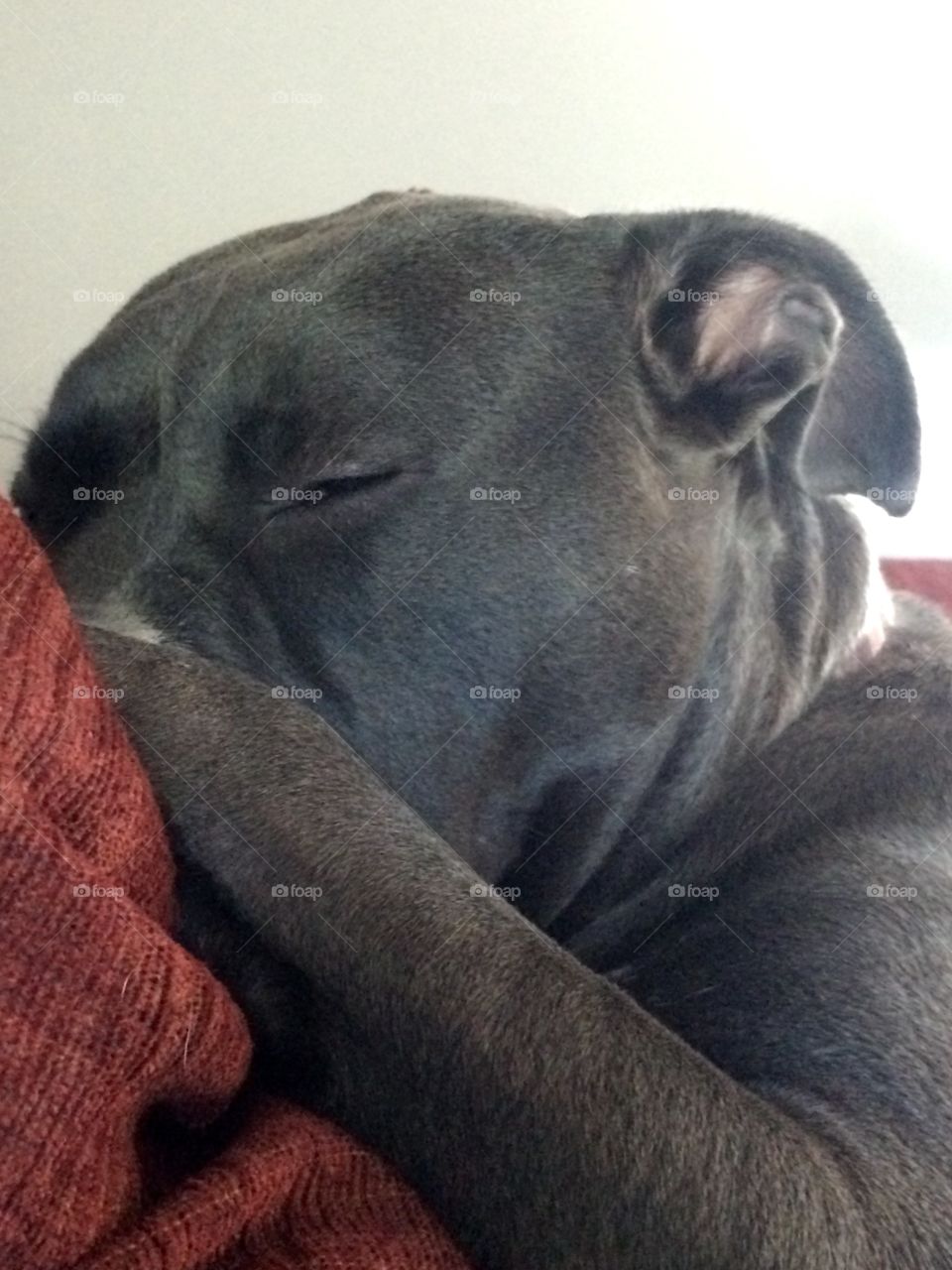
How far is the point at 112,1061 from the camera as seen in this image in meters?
0.60

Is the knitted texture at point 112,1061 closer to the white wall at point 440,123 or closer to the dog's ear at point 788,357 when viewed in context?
the dog's ear at point 788,357

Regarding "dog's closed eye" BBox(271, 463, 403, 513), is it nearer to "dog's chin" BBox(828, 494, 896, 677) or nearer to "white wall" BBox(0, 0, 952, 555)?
"dog's chin" BBox(828, 494, 896, 677)

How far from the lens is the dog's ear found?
1278mm

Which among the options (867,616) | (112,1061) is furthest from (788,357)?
(112,1061)

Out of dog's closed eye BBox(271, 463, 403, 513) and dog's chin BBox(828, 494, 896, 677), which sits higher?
dog's closed eye BBox(271, 463, 403, 513)

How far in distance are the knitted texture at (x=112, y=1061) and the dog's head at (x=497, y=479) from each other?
1.25 feet

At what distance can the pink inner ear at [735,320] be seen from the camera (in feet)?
4.27

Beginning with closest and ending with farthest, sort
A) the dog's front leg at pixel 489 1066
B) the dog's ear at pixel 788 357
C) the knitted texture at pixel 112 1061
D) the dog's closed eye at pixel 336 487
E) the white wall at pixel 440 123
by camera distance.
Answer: the knitted texture at pixel 112 1061 < the dog's front leg at pixel 489 1066 < the dog's closed eye at pixel 336 487 < the dog's ear at pixel 788 357 < the white wall at pixel 440 123

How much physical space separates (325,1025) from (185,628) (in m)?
0.39

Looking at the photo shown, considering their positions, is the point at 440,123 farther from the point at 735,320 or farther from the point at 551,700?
the point at 551,700

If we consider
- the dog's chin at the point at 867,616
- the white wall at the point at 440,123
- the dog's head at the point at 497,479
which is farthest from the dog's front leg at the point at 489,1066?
the white wall at the point at 440,123

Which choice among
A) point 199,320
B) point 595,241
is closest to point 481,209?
point 595,241

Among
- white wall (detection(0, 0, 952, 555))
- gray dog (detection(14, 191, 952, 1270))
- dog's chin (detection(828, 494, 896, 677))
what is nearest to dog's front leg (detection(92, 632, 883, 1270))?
gray dog (detection(14, 191, 952, 1270))

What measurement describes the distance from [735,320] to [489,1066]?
2.77 ft
